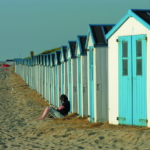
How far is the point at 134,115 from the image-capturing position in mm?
12008

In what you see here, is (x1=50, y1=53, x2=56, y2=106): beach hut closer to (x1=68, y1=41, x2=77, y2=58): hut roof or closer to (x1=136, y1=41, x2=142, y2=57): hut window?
(x1=68, y1=41, x2=77, y2=58): hut roof

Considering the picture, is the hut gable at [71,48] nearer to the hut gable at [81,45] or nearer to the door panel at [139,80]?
the hut gable at [81,45]

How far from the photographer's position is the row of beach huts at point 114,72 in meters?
11.7

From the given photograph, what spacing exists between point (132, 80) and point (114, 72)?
0.83m

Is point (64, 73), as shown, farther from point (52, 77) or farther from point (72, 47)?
point (52, 77)

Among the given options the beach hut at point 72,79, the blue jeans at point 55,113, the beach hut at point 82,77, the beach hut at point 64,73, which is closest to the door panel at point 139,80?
the beach hut at point 82,77

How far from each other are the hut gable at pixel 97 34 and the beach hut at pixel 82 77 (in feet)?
3.43

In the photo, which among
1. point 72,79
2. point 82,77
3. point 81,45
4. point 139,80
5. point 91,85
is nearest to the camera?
point 139,80

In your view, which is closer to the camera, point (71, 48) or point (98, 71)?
point (98, 71)

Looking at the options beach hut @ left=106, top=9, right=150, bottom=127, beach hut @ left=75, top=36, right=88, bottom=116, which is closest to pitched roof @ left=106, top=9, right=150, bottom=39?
beach hut @ left=106, top=9, right=150, bottom=127

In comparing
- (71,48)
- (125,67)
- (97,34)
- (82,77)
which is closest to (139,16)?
(125,67)

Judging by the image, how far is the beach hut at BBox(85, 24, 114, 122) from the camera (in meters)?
13.5

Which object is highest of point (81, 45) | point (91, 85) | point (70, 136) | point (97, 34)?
point (97, 34)

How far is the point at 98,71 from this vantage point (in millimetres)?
13602
